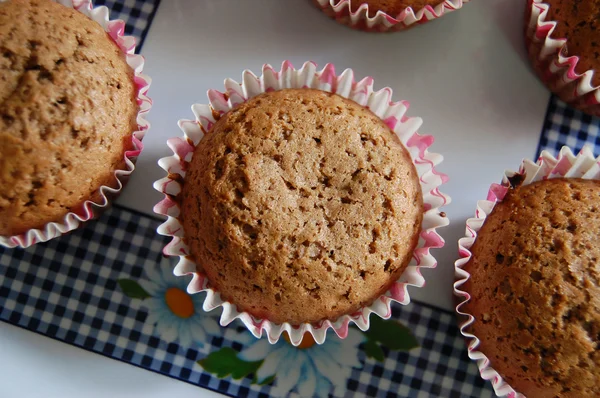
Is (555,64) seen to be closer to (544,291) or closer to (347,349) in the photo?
(544,291)

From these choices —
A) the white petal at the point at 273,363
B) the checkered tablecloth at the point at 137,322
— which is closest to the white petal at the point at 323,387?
the checkered tablecloth at the point at 137,322

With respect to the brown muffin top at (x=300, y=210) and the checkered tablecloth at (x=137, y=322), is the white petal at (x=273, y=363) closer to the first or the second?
the checkered tablecloth at (x=137, y=322)

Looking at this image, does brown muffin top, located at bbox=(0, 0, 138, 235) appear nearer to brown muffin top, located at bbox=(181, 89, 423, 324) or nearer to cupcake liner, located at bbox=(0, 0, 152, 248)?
cupcake liner, located at bbox=(0, 0, 152, 248)

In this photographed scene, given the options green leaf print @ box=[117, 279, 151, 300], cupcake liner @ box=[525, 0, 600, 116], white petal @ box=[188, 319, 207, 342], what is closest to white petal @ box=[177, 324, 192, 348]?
white petal @ box=[188, 319, 207, 342]

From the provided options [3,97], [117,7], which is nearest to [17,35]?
[3,97]

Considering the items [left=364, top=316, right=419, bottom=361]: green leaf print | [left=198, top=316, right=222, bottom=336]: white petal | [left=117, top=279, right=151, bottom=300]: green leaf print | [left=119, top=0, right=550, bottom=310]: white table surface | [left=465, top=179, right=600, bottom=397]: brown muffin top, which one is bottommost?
[left=198, top=316, right=222, bottom=336]: white petal

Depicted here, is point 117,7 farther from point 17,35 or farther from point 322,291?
point 322,291

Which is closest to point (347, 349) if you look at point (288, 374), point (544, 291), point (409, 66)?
point (288, 374)
